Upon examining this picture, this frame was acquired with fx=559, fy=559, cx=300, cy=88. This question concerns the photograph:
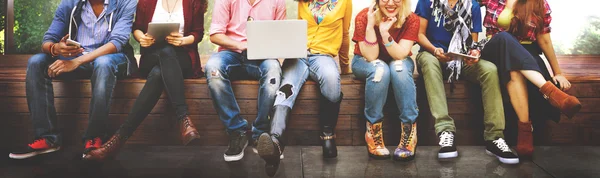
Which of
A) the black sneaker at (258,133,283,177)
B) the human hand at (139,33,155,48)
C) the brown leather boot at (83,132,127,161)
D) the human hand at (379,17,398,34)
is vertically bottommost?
the brown leather boot at (83,132,127,161)

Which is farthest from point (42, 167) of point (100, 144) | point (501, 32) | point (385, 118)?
point (501, 32)

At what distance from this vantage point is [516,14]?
3320mm

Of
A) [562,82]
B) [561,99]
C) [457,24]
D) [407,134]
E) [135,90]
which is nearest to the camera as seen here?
[561,99]

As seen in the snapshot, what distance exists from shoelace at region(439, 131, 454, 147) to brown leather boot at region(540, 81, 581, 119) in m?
0.55

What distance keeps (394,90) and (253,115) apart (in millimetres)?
899

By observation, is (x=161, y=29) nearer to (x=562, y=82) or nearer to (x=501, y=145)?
(x=501, y=145)

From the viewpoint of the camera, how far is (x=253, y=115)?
348 centimetres

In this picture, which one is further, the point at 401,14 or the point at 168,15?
the point at 168,15

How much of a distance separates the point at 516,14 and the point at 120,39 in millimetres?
2369

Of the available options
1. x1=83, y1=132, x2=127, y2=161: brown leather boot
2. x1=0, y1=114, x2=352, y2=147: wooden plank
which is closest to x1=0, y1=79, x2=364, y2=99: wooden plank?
x1=0, y1=114, x2=352, y2=147: wooden plank

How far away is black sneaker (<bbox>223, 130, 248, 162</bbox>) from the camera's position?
10.3 feet

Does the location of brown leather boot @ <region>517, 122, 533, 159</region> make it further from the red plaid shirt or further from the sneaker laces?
the sneaker laces

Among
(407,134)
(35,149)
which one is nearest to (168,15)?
(35,149)

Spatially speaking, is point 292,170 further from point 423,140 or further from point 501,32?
point 501,32
